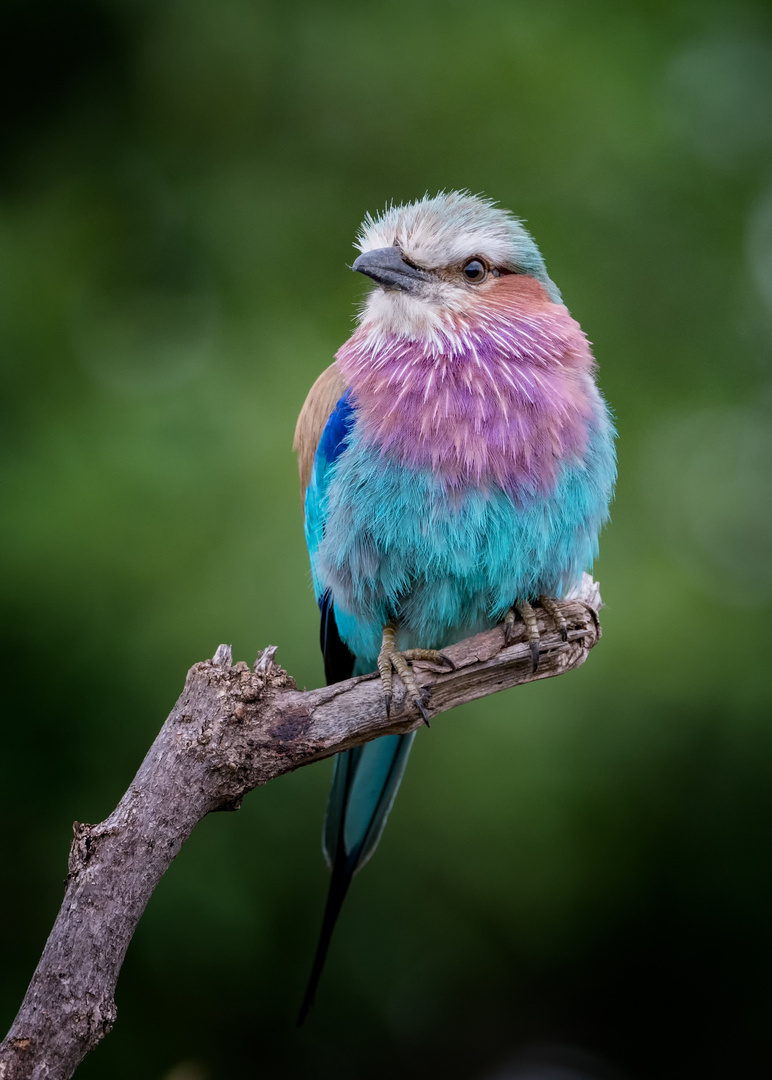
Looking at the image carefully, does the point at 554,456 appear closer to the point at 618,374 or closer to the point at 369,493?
the point at 369,493

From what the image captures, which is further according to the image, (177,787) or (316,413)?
(316,413)

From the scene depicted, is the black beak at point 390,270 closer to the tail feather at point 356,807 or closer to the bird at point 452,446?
the bird at point 452,446

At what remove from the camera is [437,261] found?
249cm

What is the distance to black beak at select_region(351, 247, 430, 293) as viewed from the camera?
7.96ft

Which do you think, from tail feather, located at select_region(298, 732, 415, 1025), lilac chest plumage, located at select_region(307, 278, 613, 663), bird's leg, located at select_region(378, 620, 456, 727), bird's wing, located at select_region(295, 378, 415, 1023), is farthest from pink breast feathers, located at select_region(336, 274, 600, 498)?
tail feather, located at select_region(298, 732, 415, 1025)

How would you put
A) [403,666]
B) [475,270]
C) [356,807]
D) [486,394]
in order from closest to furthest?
[403,666] < [486,394] < [475,270] < [356,807]

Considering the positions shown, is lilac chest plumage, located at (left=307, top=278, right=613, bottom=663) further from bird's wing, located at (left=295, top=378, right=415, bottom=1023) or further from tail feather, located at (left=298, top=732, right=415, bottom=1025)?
tail feather, located at (left=298, top=732, right=415, bottom=1025)

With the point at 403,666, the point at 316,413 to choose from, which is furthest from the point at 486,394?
the point at 403,666

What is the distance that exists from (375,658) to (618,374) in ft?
5.31

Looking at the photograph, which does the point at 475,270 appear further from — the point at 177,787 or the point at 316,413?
the point at 177,787

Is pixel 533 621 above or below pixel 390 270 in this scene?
below

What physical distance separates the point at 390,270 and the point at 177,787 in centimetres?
129

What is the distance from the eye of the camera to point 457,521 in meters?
2.34

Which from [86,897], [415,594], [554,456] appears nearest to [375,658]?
[415,594]
